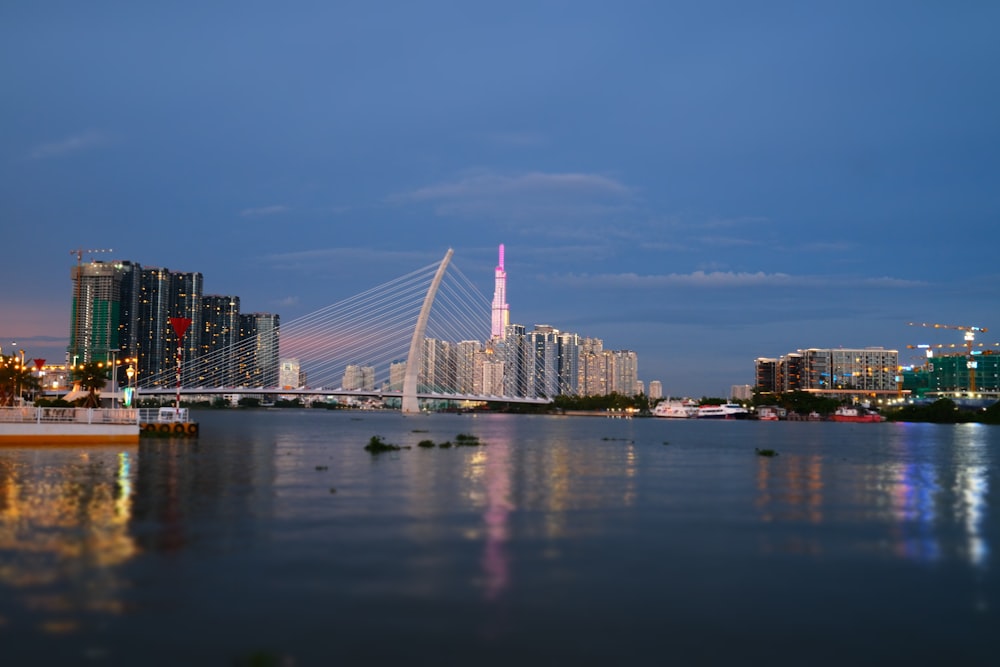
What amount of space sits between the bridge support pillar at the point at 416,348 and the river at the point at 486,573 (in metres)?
98.2

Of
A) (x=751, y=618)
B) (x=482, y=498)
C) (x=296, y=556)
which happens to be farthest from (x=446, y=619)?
(x=482, y=498)

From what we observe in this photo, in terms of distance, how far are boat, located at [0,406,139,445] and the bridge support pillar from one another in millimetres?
74120

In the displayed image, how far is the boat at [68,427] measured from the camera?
54.4 m

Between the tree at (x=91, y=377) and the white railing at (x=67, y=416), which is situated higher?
the tree at (x=91, y=377)

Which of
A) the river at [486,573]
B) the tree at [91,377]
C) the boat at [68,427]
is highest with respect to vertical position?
the tree at [91,377]

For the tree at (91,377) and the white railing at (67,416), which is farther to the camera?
the tree at (91,377)

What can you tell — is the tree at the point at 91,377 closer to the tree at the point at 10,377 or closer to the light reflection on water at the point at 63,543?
the tree at the point at 10,377

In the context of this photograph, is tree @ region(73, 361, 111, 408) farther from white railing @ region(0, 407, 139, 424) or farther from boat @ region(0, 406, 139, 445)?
boat @ region(0, 406, 139, 445)

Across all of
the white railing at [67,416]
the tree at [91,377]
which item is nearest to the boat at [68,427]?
the white railing at [67,416]

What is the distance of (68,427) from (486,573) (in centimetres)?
4659

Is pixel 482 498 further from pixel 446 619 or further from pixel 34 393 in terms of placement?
pixel 34 393

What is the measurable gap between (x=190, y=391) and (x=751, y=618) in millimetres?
115760

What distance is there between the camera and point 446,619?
13.7 metres

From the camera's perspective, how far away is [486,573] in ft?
56.2
